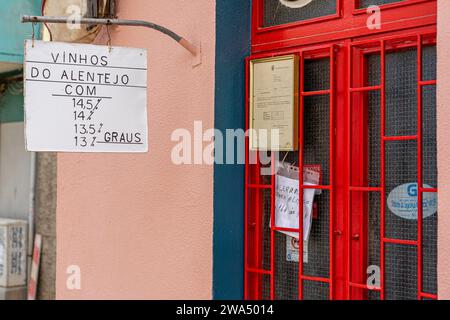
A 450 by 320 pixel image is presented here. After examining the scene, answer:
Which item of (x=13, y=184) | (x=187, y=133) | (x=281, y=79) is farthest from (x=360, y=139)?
(x=13, y=184)

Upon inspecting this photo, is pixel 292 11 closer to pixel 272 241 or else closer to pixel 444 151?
pixel 272 241

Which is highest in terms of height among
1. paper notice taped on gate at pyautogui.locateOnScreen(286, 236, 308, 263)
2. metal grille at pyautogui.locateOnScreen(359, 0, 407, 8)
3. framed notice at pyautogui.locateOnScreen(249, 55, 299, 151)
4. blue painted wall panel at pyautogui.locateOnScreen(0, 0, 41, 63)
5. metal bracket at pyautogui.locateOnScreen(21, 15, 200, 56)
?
blue painted wall panel at pyautogui.locateOnScreen(0, 0, 41, 63)

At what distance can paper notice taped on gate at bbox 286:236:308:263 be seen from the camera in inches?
173

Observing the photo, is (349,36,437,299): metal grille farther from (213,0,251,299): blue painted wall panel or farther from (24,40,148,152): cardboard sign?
(24,40,148,152): cardboard sign

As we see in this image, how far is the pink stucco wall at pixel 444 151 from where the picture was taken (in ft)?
11.1

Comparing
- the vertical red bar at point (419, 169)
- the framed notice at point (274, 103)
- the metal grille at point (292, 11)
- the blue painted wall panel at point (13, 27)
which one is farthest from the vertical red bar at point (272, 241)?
the blue painted wall panel at point (13, 27)

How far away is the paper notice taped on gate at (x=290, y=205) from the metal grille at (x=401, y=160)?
0.37m

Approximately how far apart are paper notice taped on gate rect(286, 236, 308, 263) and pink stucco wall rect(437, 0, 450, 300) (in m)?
1.11

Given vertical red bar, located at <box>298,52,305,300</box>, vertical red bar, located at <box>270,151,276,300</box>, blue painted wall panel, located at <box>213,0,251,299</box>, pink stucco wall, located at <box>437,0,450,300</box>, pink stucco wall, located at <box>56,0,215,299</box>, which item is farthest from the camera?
pink stucco wall, located at <box>56,0,215,299</box>

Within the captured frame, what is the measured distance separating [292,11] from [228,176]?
3.76 feet

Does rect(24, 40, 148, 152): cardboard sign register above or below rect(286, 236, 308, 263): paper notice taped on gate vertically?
above

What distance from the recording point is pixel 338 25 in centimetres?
427

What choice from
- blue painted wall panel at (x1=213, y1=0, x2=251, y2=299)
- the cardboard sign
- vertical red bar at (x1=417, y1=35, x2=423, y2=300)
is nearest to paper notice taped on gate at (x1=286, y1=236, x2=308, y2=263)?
blue painted wall panel at (x1=213, y1=0, x2=251, y2=299)

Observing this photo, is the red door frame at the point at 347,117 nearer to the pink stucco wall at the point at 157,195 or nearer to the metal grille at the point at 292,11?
the metal grille at the point at 292,11
